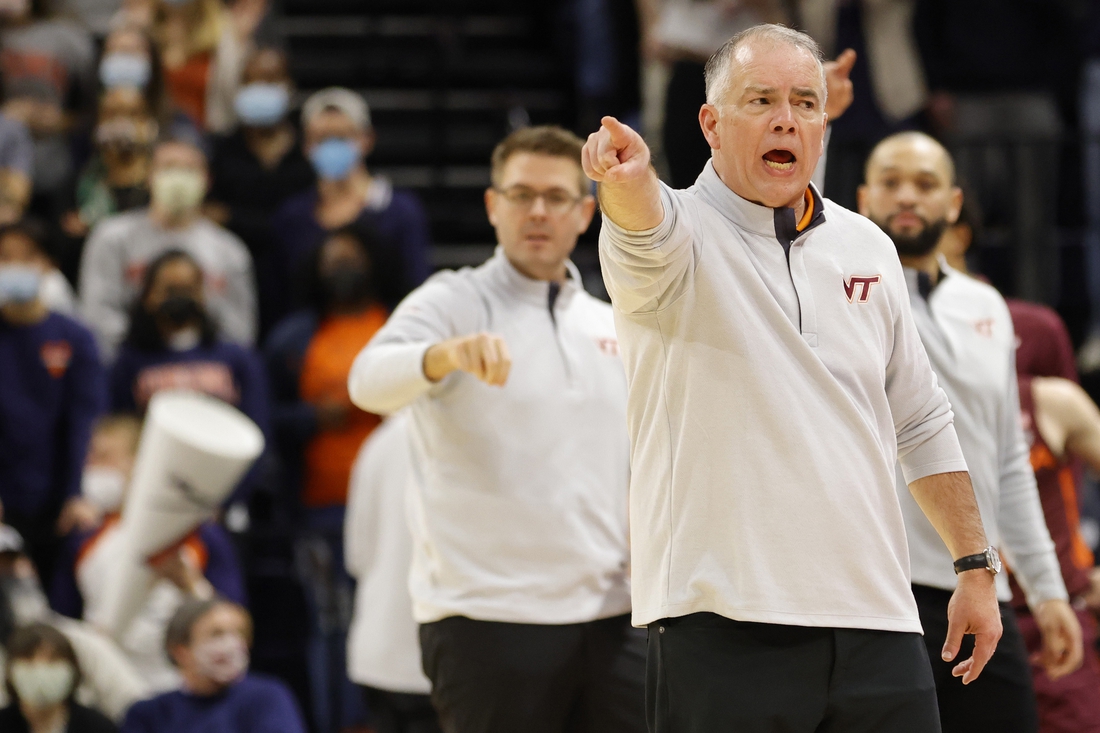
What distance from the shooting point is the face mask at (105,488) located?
292 inches

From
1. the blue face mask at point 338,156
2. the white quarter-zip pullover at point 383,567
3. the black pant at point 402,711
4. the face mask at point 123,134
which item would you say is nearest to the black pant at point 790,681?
the white quarter-zip pullover at point 383,567

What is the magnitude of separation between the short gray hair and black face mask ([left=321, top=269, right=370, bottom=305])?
471cm

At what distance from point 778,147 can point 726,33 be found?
362 centimetres

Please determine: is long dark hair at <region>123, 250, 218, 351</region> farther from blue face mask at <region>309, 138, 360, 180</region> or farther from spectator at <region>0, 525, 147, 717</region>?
blue face mask at <region>309, 138, 360, 180</region>

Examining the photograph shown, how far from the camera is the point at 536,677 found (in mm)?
4129

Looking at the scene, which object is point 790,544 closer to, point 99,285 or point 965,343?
point 965,343

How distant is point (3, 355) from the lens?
7.85 meters

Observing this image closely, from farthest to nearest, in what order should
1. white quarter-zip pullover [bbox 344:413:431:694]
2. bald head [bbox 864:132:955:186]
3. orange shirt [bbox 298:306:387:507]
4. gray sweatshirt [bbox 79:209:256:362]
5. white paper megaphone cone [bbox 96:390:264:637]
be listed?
gray sweatshirt [bbox 79:209:256:362]
orange shirt [bbox 298:306:387:507]
white paper megaphone cone [bbox 96:390:264:637]
white quarter-zip pullover [bbox 344:413:431:694]
bald head [bbox 864:132:955:186]

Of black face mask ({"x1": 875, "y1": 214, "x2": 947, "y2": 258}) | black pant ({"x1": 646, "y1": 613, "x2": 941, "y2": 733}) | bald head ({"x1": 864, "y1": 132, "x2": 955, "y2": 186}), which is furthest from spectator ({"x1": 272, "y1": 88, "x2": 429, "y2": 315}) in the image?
black pant ({"x1": 646, "y1": 613, "x2": 941, "y2": 733})

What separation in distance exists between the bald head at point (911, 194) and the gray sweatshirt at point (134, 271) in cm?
454

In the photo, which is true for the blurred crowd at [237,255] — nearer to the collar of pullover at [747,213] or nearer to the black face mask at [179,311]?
the black face mask at [179,311]

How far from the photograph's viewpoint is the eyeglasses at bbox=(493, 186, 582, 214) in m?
4.48

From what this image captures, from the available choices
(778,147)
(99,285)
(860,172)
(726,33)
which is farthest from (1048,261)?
(778,147)

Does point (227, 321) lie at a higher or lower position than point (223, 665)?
higher
